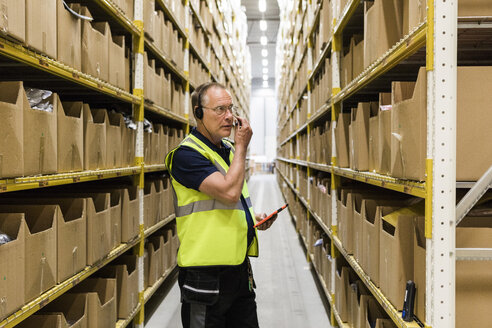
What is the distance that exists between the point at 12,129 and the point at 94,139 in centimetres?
84

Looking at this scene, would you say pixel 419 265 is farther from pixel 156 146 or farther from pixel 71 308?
pixel 156 146

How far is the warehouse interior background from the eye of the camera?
4.28 ft

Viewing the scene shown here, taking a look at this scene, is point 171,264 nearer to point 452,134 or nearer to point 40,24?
point 40,24

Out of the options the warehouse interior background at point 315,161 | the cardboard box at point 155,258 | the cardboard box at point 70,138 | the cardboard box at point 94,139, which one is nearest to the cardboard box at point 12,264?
the warehouse interior background at point 315,161

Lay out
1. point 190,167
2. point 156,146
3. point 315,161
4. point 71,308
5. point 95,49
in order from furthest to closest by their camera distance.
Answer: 1. point 315,161
2. point 156,146
3. point 95,49
4. point 71,308
5. point 190,167

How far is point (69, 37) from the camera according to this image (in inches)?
77.6

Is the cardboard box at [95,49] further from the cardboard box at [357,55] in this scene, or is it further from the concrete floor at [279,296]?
the concrete floor at [279,296]

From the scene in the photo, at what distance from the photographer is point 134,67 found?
3.05 metres

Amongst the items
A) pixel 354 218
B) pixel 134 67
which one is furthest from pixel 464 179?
pixel 134 67

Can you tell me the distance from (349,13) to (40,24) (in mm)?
1810

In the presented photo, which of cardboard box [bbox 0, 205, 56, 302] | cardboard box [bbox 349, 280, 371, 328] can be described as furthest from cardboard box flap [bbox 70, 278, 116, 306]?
cardboard box [bbox 349, 280, 371, 328]

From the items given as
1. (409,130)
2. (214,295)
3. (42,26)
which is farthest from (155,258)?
(409,130)

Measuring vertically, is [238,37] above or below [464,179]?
above

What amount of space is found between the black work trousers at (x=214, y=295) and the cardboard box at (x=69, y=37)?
118cm
